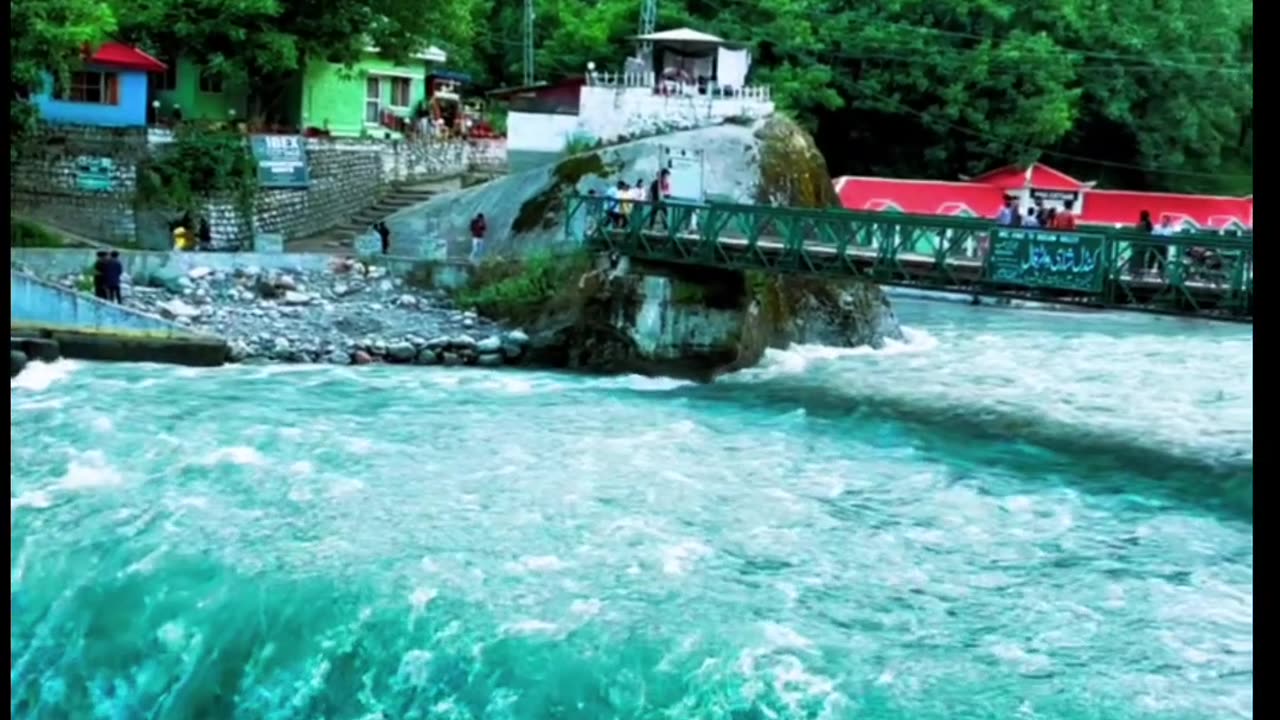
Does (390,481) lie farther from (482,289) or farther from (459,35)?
(459,35)

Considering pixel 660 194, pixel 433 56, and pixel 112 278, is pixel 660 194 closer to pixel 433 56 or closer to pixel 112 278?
pixel 112 278

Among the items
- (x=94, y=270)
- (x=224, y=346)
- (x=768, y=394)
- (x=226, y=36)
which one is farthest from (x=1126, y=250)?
(x=226, y=36)

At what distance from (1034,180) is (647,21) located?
45.7 ft

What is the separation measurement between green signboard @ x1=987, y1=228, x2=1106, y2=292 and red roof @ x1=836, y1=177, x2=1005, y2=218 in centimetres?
2646

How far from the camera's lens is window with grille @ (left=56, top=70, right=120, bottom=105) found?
1485 inches

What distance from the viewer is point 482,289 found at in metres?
31.0

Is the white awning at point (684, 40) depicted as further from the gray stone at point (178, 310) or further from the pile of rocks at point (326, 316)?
the gray stone at point (178, 310)

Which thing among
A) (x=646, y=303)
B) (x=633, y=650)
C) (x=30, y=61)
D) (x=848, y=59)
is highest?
(x=848, y=59)

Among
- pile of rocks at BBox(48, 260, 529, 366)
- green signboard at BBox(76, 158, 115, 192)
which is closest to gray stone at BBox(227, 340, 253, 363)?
pile of rocks at BBox(48, 260, 529, 366)

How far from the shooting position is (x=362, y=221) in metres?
37.9

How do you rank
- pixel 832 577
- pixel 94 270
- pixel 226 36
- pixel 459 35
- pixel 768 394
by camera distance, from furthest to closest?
pixel 459 35, pixel 226 36, pixel 94 270, pixel 768 394, pixel 832 577

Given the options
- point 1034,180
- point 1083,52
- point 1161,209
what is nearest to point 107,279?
point 1034,180

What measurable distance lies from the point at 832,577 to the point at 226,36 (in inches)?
1054

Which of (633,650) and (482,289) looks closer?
(633,650)
